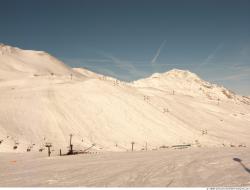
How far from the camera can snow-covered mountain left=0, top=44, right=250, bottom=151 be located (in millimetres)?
30656

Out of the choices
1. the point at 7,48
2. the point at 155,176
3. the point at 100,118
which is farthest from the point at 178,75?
the point at 155,176

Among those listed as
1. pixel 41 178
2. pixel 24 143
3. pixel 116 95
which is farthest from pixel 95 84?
pixel 41 178

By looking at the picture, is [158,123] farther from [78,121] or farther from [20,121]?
[20,121]

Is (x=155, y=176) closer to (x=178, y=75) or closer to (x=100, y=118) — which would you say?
(x=100, y=118)

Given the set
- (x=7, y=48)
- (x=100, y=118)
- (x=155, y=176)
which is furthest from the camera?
(x=7, y=48)

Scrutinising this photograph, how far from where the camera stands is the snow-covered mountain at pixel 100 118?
101 ft

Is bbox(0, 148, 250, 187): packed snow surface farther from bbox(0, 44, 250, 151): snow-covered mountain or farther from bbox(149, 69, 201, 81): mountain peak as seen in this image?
bbox(149, 69, 201, 81): mountain peak

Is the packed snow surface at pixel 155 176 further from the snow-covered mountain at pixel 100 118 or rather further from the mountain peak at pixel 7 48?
the mountain peak at pixel 7 48

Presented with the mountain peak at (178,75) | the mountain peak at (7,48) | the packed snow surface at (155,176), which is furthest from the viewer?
the mountain peak at (178,75)

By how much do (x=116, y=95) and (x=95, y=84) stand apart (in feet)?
16.7

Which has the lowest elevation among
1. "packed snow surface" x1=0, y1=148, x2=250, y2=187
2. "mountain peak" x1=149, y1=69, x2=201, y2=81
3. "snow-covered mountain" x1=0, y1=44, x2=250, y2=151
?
"packed snow surface" x1=0, y1=148, x2=250, y2=187

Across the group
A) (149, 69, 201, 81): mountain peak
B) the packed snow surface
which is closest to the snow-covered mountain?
the packed snow surface

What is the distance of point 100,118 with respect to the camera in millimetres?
36719

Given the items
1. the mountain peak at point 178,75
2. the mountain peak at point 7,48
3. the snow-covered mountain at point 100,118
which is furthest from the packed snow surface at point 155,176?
the mountain peak at point 178,75
